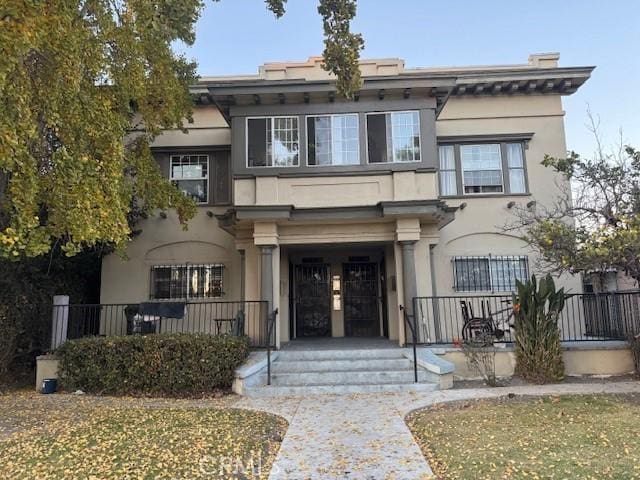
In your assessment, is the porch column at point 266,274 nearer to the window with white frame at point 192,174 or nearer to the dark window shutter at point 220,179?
the dark window shutter at point 220,179

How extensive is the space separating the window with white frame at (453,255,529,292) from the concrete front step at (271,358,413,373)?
4243mm

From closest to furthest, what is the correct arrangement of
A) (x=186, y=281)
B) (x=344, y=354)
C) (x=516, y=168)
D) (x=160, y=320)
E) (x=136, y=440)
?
(x=136, y=440), (x=344, y=354), (x=160, y=320), (x=186, y=281), (x=516, y=168)

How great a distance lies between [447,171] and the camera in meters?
13.8

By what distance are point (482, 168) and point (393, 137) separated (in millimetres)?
3664

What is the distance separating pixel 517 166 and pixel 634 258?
7.01m

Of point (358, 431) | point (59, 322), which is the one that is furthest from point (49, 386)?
point (358, 431)

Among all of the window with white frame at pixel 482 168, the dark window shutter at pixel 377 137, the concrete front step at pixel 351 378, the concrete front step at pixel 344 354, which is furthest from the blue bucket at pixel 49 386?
the window with white frame at pixel 482 168

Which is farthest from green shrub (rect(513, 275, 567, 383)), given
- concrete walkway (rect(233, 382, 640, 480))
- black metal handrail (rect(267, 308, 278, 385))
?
black metal handrail (rect(267, 308, 278, 385))

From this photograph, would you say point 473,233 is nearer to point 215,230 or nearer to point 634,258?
point 634,258

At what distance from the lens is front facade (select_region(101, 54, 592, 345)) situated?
11312 millimetres

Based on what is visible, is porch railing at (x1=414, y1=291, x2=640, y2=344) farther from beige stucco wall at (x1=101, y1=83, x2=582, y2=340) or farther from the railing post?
the railing post

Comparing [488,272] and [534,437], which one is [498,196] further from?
[534,437]

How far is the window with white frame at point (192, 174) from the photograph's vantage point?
1388 cm

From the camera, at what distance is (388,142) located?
1151cm
